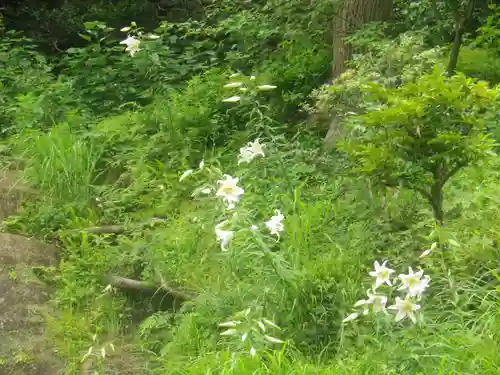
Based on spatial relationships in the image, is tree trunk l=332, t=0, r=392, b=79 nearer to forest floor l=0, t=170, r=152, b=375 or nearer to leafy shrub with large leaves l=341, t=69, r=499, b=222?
Result: leafy shrub with large leaves l=341, t=69, r=499, b=222

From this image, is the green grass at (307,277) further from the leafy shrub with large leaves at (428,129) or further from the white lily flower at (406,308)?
the leafy shrub with large leaves at (428,129)

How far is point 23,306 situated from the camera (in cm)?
482

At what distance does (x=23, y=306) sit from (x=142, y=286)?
0.78 metres

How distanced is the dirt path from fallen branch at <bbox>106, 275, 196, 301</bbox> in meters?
0.45

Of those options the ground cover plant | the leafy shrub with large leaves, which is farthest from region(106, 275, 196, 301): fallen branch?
the leafy shrub with large leaves

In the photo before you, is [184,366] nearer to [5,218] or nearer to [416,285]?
[416,285]

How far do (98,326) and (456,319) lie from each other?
2.41 m

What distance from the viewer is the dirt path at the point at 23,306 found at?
438 centimetres

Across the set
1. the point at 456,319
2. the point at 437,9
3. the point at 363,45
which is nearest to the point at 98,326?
the point at 456,319

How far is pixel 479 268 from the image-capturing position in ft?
11.9

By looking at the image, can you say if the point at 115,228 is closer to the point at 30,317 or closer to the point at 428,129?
the point at 30,317

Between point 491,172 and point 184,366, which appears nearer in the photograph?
point 184,366

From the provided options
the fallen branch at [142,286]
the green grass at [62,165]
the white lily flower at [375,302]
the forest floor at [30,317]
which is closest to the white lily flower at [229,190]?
the white lily flower at [375,302]

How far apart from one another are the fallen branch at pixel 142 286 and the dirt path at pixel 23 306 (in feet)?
1.49
